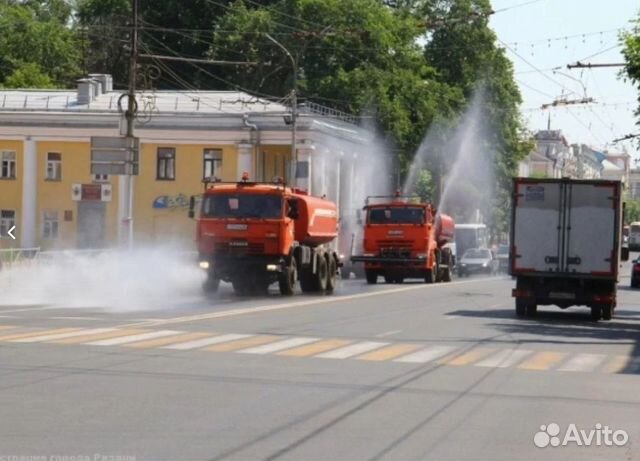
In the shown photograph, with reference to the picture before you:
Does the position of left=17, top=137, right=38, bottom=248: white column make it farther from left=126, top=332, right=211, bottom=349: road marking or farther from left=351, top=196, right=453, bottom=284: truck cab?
left=126, top=332, right=211, bottom=349: road marking

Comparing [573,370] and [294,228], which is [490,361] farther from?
[294,228]

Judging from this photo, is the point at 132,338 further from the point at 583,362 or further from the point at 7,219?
the point at 7,219

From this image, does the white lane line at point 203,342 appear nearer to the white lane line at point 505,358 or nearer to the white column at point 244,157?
the white lane line at point 505,358

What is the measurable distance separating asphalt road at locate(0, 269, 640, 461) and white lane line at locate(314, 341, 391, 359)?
0.07 metres

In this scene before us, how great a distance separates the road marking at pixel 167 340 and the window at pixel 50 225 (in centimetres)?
4794

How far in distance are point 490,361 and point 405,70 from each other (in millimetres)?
61625

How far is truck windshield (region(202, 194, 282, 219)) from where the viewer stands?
38906 millimetres

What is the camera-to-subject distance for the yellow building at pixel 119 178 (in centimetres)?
6975

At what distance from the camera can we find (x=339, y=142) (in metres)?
75.1

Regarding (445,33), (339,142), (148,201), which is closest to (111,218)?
(148,201)

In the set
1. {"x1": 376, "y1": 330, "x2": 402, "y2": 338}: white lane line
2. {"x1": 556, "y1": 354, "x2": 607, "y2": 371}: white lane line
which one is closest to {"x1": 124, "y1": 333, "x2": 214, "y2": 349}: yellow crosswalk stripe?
{"x1": 376, "y1": 330, "x2": 402, "y2": 338}: white lane line

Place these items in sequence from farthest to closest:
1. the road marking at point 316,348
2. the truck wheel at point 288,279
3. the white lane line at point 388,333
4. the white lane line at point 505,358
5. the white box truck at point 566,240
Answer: the truck wheel at point 288,279
the white box truck at point 566,240
the white lane line at point 388,333
the road marking at point 316,348
the white lane line at point 505,358

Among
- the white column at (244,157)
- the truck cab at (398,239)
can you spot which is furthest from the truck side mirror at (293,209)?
the white column at (244,157)

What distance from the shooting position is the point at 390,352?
832 inches
